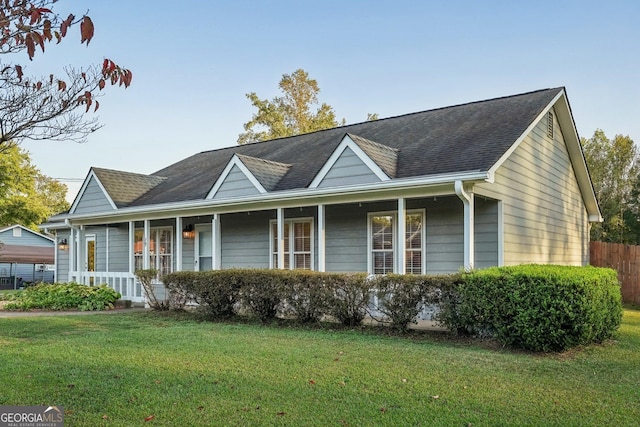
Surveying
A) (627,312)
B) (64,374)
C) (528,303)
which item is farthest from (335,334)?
(627,312)

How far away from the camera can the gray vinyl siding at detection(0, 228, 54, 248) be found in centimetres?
3362

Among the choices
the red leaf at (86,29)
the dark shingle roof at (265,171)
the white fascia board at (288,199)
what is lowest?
the white fascia board at (288,199)

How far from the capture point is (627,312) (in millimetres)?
12938

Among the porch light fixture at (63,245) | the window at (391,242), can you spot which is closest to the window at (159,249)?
the porch light fixture at (63,245)

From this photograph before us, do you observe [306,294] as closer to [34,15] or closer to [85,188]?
[34,15]

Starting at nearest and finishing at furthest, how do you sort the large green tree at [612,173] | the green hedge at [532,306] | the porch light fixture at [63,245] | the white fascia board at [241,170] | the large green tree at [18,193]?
the green hedge at [532,306] < the white fascia board at [241,170] < the porch light fixture at [63,245] < the large green tree at [612,173] < the large green tree at [18,193]

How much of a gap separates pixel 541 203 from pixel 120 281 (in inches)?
459

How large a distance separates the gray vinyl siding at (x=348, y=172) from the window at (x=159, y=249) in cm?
719

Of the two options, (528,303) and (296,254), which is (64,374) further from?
(296,254)

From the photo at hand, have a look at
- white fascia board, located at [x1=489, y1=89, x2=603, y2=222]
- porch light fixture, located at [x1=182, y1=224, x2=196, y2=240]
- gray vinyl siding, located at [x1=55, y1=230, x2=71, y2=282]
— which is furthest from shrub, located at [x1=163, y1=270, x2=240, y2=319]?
gray vinyl siding, located at [x1=55, y1=230, x2=71, y2=282]

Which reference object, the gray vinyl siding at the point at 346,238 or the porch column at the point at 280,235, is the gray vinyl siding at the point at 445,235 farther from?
the porch column at the point at 280,235

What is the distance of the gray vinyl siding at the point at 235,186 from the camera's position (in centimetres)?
1255

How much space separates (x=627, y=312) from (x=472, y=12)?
28.1 feet

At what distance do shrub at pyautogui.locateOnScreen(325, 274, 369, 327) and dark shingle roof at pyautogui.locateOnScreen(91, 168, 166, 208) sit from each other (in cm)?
863
